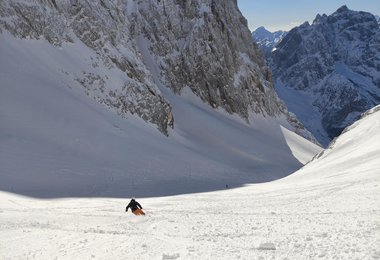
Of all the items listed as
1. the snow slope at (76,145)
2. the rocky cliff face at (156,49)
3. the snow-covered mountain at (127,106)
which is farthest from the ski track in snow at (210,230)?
the rocky cliff face at (156,49)

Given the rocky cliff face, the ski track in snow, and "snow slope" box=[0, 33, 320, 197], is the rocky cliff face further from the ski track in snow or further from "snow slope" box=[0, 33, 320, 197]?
the ski track in snow

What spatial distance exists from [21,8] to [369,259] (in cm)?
5608

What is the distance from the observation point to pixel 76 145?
150ft

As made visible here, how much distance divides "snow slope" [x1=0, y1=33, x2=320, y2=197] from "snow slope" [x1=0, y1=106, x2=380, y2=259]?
488 inches

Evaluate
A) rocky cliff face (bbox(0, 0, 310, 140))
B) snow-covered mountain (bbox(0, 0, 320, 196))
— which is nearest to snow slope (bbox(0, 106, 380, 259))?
snow-covered mountain (bbox(0, 0, 320, 196))

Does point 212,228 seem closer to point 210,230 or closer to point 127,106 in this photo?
point 210,230

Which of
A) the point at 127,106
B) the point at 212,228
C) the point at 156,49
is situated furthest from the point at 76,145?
the point at 156,49

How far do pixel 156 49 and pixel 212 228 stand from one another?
81.4 m

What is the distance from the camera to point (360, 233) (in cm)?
1383

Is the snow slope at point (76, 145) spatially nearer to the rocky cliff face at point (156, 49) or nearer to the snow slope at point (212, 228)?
the rocky cliff face at point (156, 49)

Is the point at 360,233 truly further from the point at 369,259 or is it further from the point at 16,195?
the point at 16,195

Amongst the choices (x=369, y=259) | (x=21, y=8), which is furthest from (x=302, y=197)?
(x=21, y=8)

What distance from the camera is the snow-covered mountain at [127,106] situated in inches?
1654

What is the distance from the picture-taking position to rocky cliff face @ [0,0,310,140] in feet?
195
